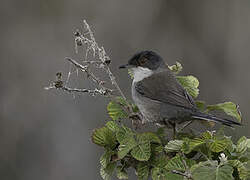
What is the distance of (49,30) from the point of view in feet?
28.0

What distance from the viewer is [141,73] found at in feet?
15.8

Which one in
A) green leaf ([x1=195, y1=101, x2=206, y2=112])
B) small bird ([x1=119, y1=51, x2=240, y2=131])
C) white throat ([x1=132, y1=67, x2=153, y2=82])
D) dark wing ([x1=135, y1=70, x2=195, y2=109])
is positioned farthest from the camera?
white throat ([x1=132, y1=67, x2=153, y2=82])

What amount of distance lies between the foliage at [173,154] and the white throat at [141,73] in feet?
5.20

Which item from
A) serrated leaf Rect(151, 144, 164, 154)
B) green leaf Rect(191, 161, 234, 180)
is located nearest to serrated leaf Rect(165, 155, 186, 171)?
green leaf Rect(191, 161, 234, 180)

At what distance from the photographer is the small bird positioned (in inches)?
159

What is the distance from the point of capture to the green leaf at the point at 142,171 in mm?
2779

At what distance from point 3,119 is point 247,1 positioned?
4.42m

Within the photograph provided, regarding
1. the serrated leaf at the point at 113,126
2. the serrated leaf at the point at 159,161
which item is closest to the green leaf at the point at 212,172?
the serrated leaf at the point at 159,161

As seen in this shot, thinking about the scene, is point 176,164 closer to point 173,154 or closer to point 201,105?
point 173,154

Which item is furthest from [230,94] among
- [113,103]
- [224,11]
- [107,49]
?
[113,103]

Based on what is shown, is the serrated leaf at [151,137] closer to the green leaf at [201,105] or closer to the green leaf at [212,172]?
the green leaf at [212,172]

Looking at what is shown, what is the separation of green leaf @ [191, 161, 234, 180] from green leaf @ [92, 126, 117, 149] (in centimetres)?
63

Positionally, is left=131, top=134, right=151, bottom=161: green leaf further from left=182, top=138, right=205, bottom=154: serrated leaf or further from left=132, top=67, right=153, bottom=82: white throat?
left=132, top=67, right=153, bottom=82: white throat

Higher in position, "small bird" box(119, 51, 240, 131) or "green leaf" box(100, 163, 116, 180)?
"small bird" box(119, 51, 240, 131)
